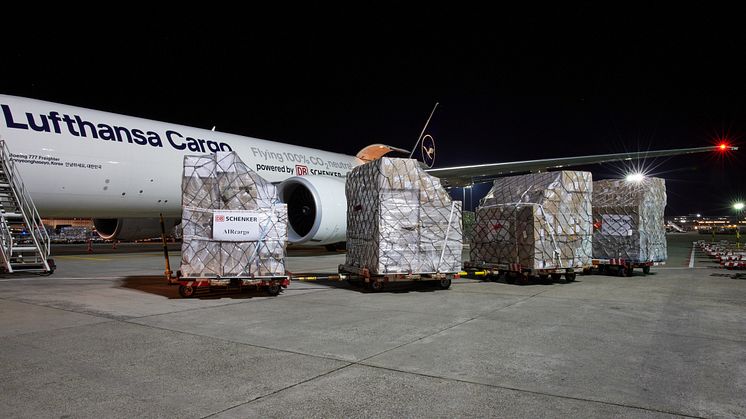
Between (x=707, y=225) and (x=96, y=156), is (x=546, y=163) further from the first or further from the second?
(x=707, y=225)

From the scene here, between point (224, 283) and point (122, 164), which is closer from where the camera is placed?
point (224, 283)

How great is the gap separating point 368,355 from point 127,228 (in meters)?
12.9

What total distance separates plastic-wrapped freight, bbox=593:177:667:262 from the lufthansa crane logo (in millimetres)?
9273

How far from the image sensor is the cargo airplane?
33.1ft

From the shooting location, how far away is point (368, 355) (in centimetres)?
391

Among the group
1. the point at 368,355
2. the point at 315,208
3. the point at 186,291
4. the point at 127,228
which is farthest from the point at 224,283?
the point at 127,228

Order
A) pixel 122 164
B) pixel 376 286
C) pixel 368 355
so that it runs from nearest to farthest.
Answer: pixel 368 355, pixel 376 286, pixel 122 164

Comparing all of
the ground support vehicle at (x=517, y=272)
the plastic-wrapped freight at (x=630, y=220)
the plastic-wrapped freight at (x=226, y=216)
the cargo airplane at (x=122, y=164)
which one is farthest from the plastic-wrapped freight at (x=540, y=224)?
the plastic-wrapped freight at (x=226, y=216)

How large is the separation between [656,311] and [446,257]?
3.11m

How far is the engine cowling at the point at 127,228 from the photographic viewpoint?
47.6 feet

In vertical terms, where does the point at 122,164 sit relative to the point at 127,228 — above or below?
above

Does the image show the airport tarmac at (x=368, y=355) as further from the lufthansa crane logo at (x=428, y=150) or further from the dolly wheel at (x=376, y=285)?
the lufthansa crane logo at (x=428, y=150)

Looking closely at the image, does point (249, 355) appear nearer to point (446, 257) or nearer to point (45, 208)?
point (446, 257)

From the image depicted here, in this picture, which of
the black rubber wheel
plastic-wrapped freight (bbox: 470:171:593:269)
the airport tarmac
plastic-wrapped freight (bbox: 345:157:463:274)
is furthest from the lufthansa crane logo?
the airport tarmac
